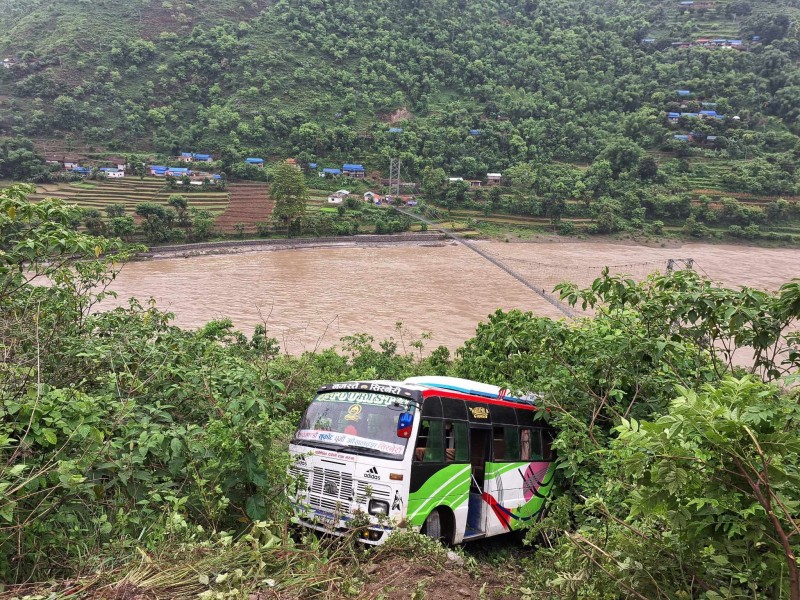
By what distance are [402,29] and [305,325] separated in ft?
205

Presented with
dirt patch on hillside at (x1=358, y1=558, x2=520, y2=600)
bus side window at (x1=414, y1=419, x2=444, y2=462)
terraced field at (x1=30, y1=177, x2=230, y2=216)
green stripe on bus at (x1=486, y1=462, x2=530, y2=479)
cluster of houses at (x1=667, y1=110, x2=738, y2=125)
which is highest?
cluster of houses at (x1=667, y1=110, x2=738, y2=125)

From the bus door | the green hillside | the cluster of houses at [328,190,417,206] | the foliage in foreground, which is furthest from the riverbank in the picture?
the foliage in foreground

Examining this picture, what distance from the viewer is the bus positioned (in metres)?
3.95

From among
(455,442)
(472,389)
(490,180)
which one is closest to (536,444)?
(472,389)

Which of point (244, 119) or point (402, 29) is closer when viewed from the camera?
point (244, 119)

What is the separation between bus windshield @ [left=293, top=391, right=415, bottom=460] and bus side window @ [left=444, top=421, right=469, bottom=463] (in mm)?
473

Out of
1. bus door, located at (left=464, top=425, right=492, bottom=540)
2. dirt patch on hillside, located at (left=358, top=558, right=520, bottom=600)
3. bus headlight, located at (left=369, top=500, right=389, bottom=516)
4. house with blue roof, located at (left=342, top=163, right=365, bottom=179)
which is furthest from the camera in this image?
house with blue roof, located at (left=342, top=163, right=365, bottom=179)

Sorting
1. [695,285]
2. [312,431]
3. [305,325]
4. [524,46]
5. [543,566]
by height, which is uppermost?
[524,46]

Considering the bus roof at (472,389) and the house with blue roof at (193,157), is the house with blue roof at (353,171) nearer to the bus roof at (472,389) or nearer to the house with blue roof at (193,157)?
the house with blue roof at (193,157)

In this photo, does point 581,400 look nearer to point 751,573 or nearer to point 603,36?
point 751,573

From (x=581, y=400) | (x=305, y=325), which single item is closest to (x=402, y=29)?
(x=305, y=325)

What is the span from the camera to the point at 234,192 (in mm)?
38156

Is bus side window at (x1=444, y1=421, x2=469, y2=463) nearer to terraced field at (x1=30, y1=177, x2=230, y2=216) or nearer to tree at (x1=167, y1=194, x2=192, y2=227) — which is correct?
tree at (x1=167, y1=194, x2=192, y2=227)

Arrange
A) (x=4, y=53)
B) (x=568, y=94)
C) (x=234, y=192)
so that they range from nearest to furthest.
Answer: (x=234, y=192), (x=4, y=53), (x=568, y=94)
